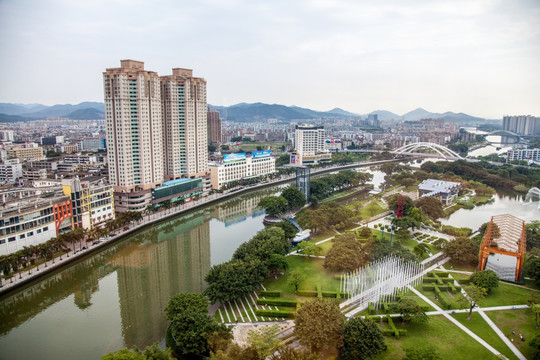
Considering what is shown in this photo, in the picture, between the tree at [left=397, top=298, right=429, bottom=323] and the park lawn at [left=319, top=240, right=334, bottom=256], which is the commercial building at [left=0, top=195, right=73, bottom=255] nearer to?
the park lawn at [left=319, top=240, right=334, bottom=256]

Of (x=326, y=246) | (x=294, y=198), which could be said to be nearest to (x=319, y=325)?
(x=326, y=246)

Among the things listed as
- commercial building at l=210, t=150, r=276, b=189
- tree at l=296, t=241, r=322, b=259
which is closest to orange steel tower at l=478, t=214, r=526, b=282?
tree at l=296, t=241, r=322, b=259

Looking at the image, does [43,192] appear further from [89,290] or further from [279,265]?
[279,265]

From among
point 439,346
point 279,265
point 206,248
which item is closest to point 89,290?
point 206,248

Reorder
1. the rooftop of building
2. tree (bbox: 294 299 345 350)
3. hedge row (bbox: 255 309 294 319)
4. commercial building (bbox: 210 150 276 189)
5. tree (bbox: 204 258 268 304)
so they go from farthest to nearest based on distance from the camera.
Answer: commercial building (bbox: 210 150 276 189) → the rooftop of building → tree (bbox: 204 258 268 304) → hedge row (bbox: 255 309 294 319) → tree (bbox: 294 299 345 350)

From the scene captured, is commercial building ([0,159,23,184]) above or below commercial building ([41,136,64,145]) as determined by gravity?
below
